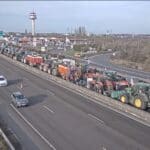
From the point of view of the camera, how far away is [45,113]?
112 feet

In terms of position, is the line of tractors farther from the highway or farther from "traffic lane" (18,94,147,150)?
"traffic lane" (18,94,147,150)

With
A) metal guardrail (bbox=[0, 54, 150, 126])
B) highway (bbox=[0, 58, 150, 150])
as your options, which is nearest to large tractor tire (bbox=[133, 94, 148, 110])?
metal guardrail (bbox=[0, 54, 150, 126])

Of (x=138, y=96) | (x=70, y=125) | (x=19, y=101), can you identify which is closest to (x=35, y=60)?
(x=19, y=101)

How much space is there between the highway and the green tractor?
6.49 ft

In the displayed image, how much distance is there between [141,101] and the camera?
1313 inches

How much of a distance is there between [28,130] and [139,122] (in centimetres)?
816

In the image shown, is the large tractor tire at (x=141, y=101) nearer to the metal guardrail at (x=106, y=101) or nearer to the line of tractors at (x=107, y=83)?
the line of tractors at (x=107, y=83)

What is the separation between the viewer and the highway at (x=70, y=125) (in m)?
24.8

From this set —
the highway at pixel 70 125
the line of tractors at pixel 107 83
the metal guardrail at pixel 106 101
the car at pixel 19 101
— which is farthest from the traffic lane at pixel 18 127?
the line of tractors at pixel 107 83

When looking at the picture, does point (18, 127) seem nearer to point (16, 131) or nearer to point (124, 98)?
point (16, 131)

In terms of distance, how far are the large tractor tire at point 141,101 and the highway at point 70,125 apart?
1.91 m

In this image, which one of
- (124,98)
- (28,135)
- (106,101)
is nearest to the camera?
(28,135)

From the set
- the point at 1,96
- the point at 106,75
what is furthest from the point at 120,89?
the point at 1,96

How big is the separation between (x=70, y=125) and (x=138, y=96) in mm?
7075
